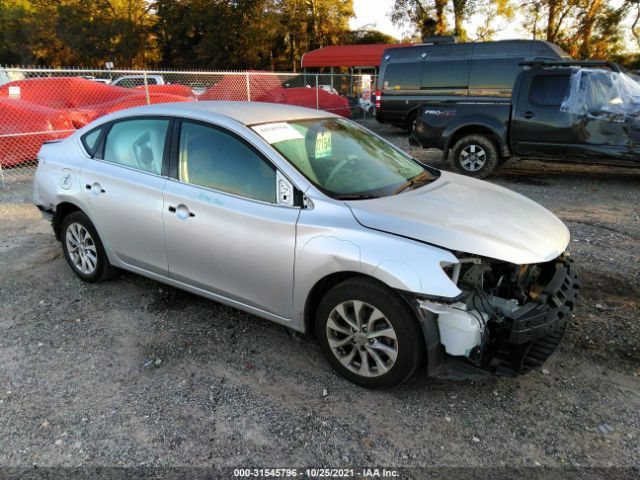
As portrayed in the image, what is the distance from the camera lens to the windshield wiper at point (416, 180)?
130 inches

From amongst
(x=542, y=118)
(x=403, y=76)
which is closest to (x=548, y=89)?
(x=542, y=118)

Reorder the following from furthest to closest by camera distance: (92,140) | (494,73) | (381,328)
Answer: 1. (494,73)
2. (92,140)
3. (381,328)

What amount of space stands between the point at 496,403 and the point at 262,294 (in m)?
1.55

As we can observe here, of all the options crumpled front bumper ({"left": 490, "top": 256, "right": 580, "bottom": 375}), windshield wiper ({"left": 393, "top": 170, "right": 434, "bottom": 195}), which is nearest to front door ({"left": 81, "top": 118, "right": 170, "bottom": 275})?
windshield wiper ({"left": 393, "top": 170, "right": 434, "bottom": 195})

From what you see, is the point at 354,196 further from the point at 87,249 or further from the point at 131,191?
the point at 87,249

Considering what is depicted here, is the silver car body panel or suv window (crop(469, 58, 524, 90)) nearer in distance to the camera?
the silver car body panel

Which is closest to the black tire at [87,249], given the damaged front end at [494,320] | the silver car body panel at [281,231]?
the silver car body panel at [281,231]

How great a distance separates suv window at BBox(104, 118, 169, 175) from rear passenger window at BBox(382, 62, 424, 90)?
386 inches

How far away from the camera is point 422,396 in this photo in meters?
A: 2.91

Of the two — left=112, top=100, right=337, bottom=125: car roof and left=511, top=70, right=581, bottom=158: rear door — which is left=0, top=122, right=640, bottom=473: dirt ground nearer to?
left=112, top=100, right=337, bottom=125: car roof

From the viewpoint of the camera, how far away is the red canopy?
111 feet

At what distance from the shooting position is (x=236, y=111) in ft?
11.8

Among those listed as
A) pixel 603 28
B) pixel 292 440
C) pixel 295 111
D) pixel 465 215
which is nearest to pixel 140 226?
pixel 295 111

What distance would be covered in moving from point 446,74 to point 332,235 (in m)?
10.3
